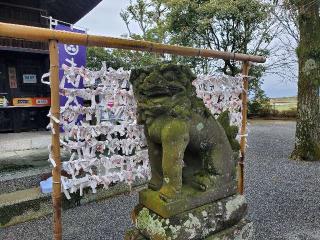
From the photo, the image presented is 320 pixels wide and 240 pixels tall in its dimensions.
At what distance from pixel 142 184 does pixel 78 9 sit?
789cm

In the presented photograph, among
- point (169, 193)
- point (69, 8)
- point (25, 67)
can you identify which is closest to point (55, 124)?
point (169, 193)

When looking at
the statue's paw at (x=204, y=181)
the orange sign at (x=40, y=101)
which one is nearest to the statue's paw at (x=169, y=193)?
the statue's paw at (x=204, y=181)

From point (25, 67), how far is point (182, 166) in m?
8.69

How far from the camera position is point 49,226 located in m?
3.12

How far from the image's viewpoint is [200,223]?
187 cm

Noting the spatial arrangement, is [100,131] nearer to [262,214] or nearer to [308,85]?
[262,214]

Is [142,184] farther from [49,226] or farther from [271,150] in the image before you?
[271,150]

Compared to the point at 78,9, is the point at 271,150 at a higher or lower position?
lower

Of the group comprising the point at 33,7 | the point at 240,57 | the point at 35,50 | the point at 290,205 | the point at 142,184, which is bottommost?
the point at 290,205

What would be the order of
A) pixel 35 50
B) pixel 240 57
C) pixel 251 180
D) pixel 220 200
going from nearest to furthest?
pixel 220 200, pixel 240 57, pixel 251 180, pixel 35 50

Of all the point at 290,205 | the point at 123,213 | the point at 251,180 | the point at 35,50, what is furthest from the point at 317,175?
the point at 35,50

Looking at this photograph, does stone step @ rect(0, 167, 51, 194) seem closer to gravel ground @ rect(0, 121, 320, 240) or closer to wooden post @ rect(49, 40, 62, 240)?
gravel ground @ rect(0, 121, 320, 240)

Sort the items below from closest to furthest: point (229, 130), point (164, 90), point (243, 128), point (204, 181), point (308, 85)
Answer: point (164, 90), point (204, 181), point (229, 130), point (243, 128), point (308, 85)

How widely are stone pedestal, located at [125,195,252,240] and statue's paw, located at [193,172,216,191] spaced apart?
0.40 ft
